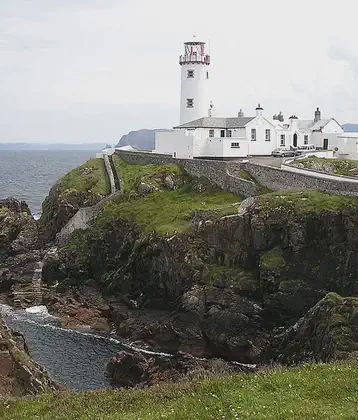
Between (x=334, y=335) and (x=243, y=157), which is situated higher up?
(x=243, y=157)

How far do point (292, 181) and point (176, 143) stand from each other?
2242 centimetres

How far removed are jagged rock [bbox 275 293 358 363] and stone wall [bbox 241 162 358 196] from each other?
14.1m

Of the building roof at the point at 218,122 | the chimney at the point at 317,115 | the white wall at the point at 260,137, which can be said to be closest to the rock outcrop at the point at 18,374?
the building roof at the point at 218,122

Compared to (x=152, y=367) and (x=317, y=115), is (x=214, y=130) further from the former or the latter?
(x=152, y=367)

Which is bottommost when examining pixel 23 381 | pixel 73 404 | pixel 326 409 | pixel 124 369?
pixel 124 369

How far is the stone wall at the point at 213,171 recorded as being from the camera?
185 feet

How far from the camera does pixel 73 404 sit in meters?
17.7

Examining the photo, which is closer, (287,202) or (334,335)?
(334,335)

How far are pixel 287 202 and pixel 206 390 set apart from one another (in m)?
30.3

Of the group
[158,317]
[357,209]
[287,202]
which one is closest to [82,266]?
[158,317]

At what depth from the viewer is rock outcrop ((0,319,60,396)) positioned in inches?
981

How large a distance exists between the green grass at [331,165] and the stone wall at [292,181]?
572cm

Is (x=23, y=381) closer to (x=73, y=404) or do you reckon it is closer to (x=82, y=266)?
(x=73, y=404)

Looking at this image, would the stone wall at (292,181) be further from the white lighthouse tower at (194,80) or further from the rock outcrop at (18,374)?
the rock outcrop at (18,374)
